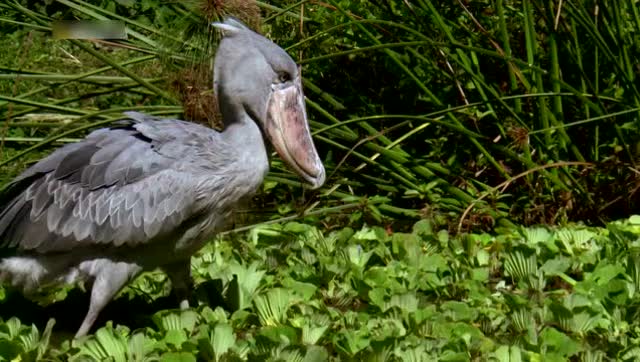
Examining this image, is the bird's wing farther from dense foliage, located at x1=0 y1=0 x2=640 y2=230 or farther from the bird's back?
dense foliage, located at x1=0 y1=0 x2=640 y2=230

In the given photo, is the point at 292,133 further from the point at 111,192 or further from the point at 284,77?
the point at 111,192

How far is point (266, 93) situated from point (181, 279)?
2.21 ft

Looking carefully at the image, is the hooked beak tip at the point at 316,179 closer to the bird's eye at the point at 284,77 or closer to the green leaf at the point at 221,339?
the bird's eye at the point at 284,77

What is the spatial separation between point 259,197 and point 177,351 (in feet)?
8.52

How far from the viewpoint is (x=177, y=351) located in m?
3.62

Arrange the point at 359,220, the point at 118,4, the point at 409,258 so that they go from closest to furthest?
the point at 409,258, the point at 359,220, the point at 118,4

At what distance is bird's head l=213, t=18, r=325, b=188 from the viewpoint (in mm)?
4027

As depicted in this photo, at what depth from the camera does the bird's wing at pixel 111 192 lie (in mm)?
3875

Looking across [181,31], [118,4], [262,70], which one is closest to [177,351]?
[262,70]

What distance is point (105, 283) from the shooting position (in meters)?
3.89

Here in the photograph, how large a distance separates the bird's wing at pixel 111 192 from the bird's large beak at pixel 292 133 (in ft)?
0.73

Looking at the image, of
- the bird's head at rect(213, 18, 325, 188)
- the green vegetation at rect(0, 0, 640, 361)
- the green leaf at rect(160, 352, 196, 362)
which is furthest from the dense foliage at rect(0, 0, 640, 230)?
the green leaf at rect(160, 352, 196, 362)

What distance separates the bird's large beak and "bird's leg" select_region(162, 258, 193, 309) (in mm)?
474

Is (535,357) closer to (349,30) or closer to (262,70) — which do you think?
(262,70)
